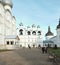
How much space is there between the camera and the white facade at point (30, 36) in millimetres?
91500

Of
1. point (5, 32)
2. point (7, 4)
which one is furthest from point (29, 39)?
point (5, 32)

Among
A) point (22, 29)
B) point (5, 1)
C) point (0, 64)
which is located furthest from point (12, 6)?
point (0, 64)

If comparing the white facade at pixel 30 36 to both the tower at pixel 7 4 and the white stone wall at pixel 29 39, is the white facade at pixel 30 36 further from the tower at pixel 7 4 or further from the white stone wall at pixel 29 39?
the tower at pixel 7 4

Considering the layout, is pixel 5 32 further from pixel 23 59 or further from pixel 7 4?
pixel 23 59

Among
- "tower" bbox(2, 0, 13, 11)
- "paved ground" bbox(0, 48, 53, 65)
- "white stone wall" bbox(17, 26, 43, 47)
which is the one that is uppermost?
"tower" bbox(2, 0, 13, 11)

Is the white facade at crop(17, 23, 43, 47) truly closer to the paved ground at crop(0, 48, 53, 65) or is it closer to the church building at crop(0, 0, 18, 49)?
the church building at crop(0, 0, 18, 49)

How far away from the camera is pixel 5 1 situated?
75438 mm

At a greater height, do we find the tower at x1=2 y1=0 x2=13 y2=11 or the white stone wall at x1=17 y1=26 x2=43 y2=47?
the tower at x1=2 y1=0 x2=13 y2=11

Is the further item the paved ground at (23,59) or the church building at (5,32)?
the church building at (5,32)

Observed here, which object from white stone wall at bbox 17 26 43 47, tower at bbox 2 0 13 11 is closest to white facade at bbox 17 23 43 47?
white stone wall at bbox 17 26 43 47

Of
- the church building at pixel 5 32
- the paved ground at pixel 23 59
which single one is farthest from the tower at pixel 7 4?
the paved ground at pixel 23 59

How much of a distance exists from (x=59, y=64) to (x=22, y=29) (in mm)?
75929

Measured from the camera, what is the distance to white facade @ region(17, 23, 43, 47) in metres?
91.5

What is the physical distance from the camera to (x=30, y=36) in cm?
9338
